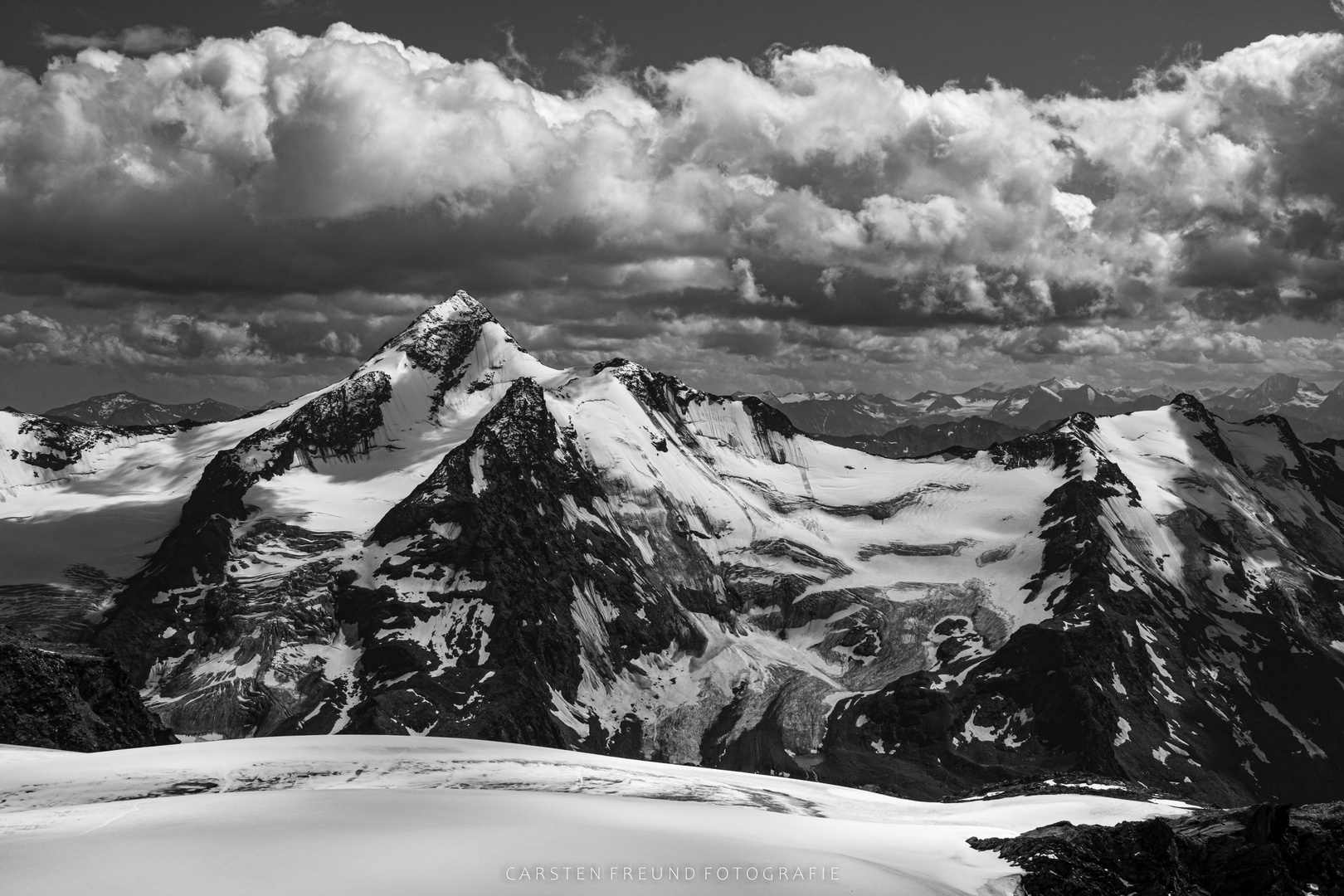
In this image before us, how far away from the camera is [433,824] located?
228 feet

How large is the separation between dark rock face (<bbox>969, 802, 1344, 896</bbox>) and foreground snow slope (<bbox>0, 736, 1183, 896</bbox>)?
10.2 ft

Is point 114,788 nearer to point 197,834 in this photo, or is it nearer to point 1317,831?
point 197,834

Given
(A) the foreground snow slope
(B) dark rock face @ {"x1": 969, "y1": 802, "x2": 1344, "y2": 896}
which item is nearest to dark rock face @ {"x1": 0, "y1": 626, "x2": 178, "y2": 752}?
(A) the foreground snow slope

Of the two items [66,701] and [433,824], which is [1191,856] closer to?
[433,824]

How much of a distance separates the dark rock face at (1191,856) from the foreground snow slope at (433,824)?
3104 mm

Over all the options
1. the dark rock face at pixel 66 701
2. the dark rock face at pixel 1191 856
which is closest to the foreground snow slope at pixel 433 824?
the dark rock face at pixel 1191 856

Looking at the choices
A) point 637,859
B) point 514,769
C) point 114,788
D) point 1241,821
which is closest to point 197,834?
point 114,788

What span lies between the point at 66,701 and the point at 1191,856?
9820 cm

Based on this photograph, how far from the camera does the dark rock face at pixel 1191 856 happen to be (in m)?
67.5

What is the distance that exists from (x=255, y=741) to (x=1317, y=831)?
278ft

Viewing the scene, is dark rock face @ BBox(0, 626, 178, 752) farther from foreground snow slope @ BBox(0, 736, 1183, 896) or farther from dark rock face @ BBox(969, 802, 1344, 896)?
dark rock face @ BBox(969, 802, 1344, 896)

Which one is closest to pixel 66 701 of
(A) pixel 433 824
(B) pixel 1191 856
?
(A) pixel 433 824

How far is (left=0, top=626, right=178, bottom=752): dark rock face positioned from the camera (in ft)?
333

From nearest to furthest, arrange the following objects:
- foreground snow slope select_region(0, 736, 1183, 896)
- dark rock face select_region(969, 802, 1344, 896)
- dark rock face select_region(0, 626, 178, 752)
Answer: foreground snow slope select_region(0, 736, 1183, 896), dark rock face select_region(969, 802, 1344, 896), dark rock face select_region(0, 626, 178, 752)
